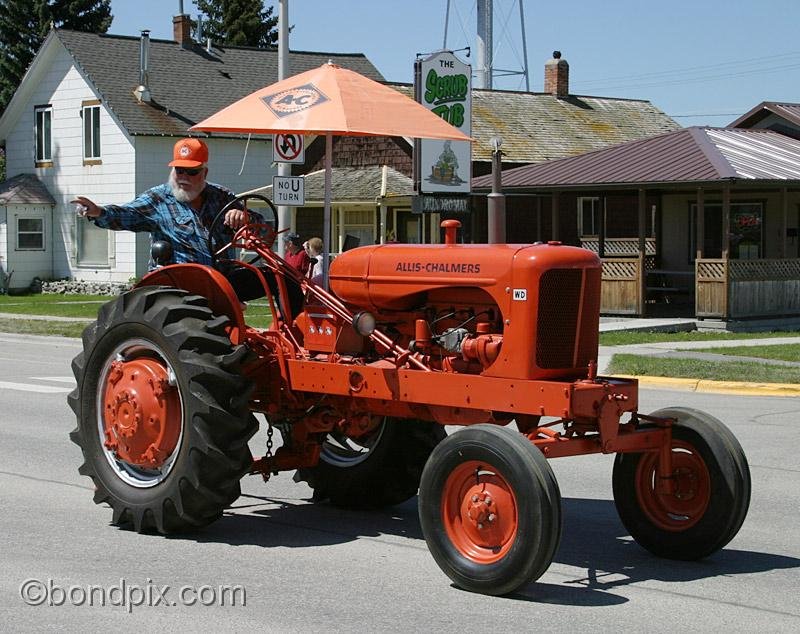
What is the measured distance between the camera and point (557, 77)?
43312mm

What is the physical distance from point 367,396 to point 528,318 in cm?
111

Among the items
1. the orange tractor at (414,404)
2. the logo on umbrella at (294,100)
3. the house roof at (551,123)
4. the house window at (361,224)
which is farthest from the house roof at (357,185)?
the orange tractor at (414,404)

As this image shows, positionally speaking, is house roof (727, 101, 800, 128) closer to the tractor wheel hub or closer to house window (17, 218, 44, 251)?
house window (17, 218, 44, 251)

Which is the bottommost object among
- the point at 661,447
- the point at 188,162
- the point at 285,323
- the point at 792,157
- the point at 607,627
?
the point at 607,627

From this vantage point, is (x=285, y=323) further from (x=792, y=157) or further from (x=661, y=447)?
(x=792, y=157)

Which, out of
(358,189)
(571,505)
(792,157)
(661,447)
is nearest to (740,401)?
(571,505)

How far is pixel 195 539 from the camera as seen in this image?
26.3 ft

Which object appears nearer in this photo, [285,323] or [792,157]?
[285,323]

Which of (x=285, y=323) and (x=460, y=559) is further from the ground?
(x=285, y=323)

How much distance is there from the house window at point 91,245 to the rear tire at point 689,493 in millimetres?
34370

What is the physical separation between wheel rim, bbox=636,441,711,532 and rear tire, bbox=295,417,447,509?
1597 mm

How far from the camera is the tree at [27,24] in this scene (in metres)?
56.8

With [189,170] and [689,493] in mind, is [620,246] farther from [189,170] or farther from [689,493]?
[689,493]

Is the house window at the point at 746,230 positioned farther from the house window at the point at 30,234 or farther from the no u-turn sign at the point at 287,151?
the house window at the point at 30,234
